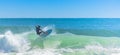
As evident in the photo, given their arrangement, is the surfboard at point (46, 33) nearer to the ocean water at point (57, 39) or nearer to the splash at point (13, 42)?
the ocean water at point (57, 39)

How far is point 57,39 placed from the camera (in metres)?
4.95

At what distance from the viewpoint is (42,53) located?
4871 mm

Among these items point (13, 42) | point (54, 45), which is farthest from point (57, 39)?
point (13, 42)

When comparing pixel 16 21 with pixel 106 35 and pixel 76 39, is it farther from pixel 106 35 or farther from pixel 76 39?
pixel 106 35

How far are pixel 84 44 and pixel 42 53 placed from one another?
1.91 ft

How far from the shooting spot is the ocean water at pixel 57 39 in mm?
4855

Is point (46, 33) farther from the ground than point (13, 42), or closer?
farther from the ground

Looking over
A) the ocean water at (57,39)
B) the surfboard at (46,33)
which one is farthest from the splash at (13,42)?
the surfboard at (46,33)

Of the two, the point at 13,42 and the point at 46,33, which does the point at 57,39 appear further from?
the point at 13,42

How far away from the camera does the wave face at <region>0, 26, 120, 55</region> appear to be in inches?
192

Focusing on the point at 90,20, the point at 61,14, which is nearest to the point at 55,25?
the point at 61,14

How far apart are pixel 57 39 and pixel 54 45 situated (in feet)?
0.33

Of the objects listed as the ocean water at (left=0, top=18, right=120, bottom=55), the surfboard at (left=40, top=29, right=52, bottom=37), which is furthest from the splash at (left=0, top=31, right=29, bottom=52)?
the surfboard at (left=40, top=29, right=52, bottom=37)

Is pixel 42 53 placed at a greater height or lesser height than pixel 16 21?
lesser
